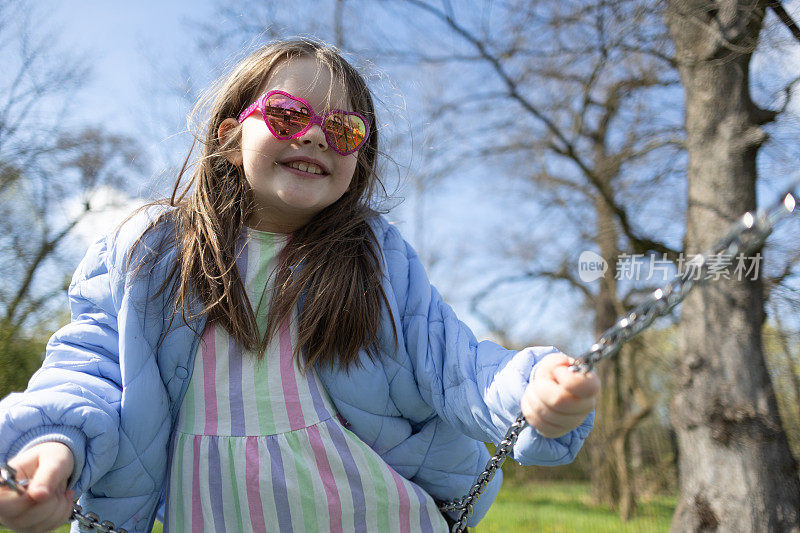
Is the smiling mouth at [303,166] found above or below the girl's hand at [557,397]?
above

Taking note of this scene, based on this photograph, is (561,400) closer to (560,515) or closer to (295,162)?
(295,162)

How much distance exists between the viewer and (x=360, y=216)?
5.90ft

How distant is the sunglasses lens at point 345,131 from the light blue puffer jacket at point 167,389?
34 cm

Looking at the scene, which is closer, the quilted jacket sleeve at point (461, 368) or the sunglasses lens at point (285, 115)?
the quilted jacket sleeve at point (461, 368)

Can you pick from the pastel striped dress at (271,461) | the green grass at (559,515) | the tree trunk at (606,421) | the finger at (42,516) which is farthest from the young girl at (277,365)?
the tree trunk at (606,421)

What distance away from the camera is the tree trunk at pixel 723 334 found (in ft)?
12.3

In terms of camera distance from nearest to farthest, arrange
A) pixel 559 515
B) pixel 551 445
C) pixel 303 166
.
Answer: pixel 551 445
pixel 303 166
pixel 559 515

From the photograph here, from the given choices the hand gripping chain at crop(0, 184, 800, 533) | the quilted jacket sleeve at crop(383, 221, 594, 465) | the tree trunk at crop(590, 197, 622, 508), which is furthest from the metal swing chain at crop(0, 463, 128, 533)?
the tree trunk at crop(590, 197, 622, 508)

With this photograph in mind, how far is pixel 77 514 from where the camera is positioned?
1356mm

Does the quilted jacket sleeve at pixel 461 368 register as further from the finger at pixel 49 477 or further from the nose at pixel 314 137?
the finger at pixel 49 477

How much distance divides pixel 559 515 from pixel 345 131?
617 centimetres

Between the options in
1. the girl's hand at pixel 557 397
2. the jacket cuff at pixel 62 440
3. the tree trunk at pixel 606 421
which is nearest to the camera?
the girl's hand at pixel 557 397

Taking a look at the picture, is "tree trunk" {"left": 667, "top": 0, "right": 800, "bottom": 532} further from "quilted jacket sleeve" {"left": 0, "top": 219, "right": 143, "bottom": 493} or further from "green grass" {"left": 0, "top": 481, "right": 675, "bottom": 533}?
"quilted jacket sleeve" {"left": 0, "top": 219, "right": 143, "bottom": 493}

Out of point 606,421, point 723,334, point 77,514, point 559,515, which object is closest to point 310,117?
point 77,514
